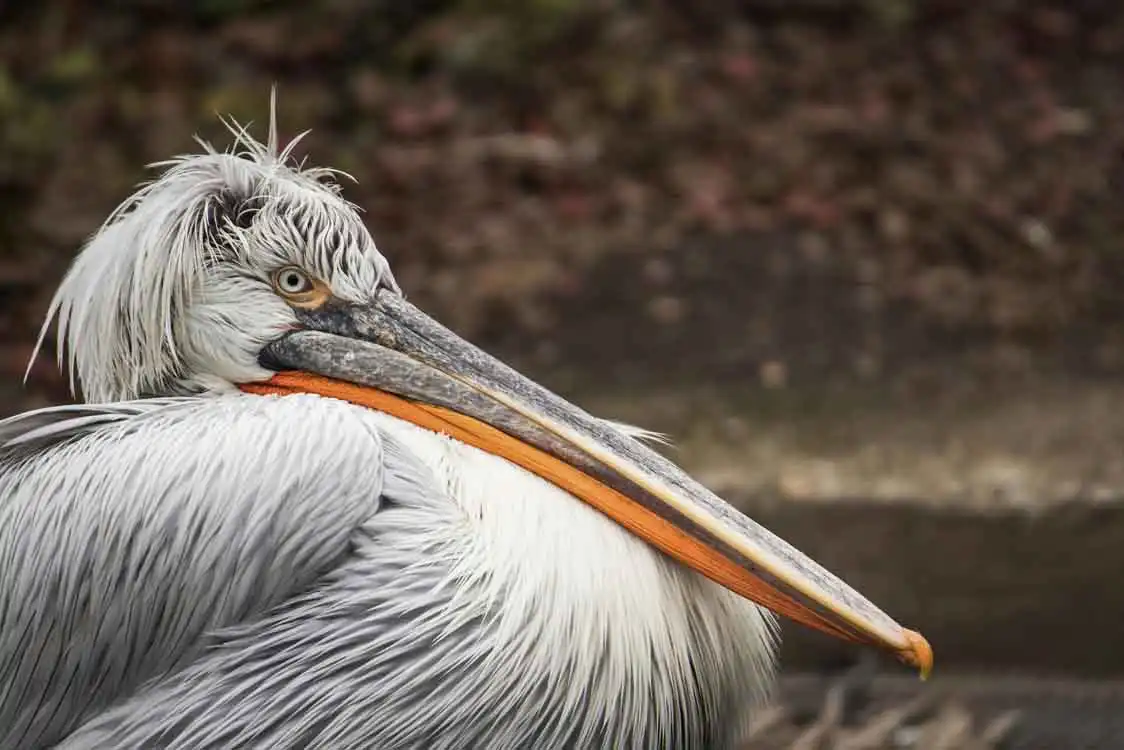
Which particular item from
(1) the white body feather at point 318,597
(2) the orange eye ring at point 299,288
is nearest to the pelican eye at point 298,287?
(2) the orange eye ring at point 299,288

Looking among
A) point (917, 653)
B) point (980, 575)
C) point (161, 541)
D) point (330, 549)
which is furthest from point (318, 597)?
point (980, 575)

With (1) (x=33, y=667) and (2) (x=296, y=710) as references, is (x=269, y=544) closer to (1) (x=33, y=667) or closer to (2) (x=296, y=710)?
(2) (x=296, y=710)

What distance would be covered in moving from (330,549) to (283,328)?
1.65 feet

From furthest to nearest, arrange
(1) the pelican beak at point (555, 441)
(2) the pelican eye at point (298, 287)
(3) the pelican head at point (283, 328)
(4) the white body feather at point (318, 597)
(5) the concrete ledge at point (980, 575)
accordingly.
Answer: (5) the concrete ledge at point (980, 575) < (2) the pelican eye at point (298, 287) < (3) the pelican head at point (283, 328) < (1) the pelican beak at point (555, 441) < (4) the white body feather at point (318, 597)

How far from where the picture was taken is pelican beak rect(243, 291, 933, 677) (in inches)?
110

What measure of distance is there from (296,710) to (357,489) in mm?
376

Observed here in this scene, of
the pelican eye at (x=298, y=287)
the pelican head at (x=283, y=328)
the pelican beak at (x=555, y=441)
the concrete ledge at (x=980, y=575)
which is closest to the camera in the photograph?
the pelican beak at (x=555, y=441)

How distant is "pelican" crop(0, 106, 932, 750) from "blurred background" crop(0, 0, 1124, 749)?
1705mm

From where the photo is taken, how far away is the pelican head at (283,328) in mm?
2922

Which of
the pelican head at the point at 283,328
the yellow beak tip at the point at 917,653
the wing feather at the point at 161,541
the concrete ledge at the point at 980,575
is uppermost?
the pelican head at the point at 283,328

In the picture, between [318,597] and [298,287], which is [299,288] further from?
[318,597]

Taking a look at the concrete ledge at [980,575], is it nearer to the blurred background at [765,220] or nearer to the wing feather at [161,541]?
the blurred background at [765,220]

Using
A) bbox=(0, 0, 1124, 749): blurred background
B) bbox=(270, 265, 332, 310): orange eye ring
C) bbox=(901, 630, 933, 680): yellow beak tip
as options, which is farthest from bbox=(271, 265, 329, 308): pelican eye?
bbox=(0, 0, 1124, 749): blurred background

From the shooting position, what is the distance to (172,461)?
2.75 m
